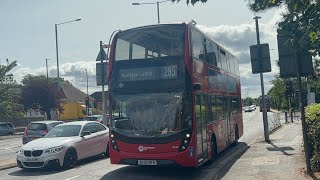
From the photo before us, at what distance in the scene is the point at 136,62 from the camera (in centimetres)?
1184

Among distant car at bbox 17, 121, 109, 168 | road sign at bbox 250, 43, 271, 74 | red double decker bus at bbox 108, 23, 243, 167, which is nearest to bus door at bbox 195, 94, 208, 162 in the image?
red double decker bus at bbox 108, 23, 243, 167

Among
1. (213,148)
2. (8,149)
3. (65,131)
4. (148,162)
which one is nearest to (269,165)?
(213,148)

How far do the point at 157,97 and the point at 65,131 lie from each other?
505 cm

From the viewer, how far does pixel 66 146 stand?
13.8 m

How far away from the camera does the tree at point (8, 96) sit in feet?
175

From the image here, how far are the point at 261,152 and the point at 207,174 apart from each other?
432 cm

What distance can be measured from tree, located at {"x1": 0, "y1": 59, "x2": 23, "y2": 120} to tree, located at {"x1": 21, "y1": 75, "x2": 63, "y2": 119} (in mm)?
1638

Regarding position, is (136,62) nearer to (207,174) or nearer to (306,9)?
(207,174)

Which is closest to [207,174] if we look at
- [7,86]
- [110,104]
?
[110,104]

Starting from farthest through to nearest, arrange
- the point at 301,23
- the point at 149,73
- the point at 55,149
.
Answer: the point at 55,149 < the point at 149,73 < the point at 301,23

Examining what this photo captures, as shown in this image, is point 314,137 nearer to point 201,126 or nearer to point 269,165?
point 269,165

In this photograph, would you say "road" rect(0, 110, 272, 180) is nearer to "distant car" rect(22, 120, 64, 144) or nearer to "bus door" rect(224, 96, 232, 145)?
"bus door" rect(224, 96, 232, 145)

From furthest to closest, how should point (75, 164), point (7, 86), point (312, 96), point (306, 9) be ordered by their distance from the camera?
point (7, 86) < point (312, 96) < point (75, 164) < point (306, 9)

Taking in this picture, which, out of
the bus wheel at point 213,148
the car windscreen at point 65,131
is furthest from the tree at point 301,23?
the car windscreen at point 65,131
